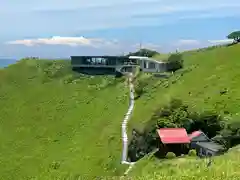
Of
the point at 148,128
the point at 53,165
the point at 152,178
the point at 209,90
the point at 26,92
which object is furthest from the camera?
the point at 26,92

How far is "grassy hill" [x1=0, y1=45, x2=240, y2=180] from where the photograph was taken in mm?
68000

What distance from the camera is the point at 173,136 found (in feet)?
188

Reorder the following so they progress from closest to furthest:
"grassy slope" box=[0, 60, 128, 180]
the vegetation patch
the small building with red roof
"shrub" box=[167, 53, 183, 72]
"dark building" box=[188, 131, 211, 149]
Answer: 1. the small building with red roof
2. "dark building" box=[188, 131, 211, 149]
3. the vegetation patch
4. "grassy slope" box=[0, 60, 128, 180]
5. "shrub" box=[167, 53, 183, 72]

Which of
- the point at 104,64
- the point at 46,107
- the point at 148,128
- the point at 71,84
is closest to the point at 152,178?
the point at 148,128

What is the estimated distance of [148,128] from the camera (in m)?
65.0

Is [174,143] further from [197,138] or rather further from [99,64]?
[99,64]

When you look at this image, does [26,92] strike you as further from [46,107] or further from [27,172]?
[27,172]

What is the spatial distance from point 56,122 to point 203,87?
27291 millimetres

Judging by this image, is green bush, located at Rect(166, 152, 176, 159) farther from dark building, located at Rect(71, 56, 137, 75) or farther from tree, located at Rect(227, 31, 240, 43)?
tree, located at Rect(227, 31, 240, 43)

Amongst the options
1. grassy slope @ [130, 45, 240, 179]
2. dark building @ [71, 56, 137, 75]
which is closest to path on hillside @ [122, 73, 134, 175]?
grassy slope @ [130, 45, 240, 179]

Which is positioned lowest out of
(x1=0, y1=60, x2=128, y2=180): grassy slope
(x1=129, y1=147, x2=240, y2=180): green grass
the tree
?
(x1=0, y1=60, x2=128, y2=180): grassy slope

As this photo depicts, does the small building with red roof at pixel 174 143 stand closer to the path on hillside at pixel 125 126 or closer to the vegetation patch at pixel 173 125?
the vegetation patch at pixel 173 125

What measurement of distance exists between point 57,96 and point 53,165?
3356 centimetres

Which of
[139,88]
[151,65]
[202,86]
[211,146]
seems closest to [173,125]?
[211,146]
